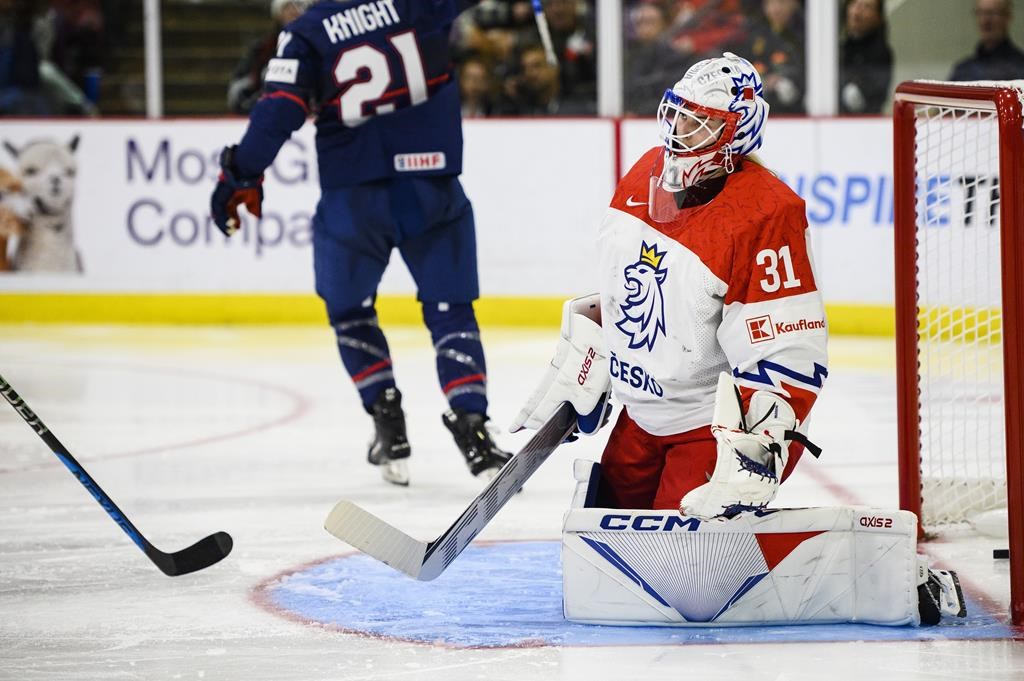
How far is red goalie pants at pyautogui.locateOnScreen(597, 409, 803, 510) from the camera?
301 centimetres

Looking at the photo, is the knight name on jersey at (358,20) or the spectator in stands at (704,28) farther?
the spectator in stands at (704,28)

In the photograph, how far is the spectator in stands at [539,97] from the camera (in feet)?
25.2

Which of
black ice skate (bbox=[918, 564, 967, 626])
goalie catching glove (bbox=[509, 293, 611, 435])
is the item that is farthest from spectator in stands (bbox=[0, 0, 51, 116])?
black ice skate (bbox=[918, 564, 967, 626])

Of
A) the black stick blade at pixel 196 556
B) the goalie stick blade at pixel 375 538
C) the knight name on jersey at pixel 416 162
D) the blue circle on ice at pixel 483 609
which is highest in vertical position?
the knight name on jersey at pixel 416 162

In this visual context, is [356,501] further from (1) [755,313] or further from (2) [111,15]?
(2) [111,15]

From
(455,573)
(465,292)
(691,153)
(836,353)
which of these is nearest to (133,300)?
(836,353)

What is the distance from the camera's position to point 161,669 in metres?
2.73

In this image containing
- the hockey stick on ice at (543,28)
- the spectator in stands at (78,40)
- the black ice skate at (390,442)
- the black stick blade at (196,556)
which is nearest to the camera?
the black stick blade at (196,556)

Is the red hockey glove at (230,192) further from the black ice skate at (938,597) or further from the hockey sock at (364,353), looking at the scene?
the black ice skate at (938,597)

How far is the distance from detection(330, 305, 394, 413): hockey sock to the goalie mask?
63.5 inches

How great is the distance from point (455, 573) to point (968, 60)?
4490 millimetres

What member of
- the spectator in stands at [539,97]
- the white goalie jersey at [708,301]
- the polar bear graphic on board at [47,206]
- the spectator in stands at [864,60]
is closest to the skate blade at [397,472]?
the white goalie jersey at [708,301]

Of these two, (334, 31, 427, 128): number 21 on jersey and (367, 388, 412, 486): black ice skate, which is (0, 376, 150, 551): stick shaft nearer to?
(367, 388, 412, 486): black ice skate

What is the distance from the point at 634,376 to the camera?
119 inches
